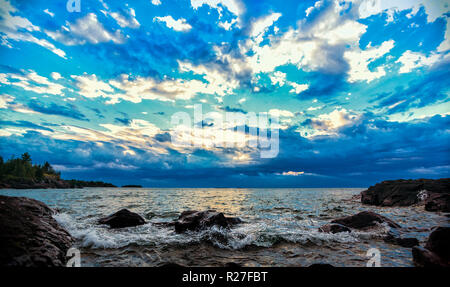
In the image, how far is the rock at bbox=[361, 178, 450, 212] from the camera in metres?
20.4

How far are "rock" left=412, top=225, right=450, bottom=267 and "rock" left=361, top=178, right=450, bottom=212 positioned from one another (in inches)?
800

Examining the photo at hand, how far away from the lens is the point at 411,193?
2652cm

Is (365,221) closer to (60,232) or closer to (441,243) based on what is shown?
(441,243)

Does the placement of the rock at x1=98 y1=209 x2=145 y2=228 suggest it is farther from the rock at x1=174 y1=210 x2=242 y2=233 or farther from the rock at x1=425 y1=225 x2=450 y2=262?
the rock at x1=425 y1=225 x2=450 y2=262

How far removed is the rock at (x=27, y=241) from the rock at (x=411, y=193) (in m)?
30.7

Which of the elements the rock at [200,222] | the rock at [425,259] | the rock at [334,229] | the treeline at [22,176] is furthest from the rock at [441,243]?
the treeline at [22,176]

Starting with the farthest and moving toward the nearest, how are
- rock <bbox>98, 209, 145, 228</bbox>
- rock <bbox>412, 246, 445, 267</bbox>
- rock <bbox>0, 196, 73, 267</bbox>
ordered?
1. rock <bbox>98, 209, 145, 228</bbox>
2. rock <bbox>412, 246, 445, 267</bbox>
3. rock <bbox>0, 196, 73, 267</bbox>

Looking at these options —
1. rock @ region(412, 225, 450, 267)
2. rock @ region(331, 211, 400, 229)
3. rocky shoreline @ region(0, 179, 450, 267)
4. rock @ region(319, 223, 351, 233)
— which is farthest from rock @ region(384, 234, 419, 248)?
rock @ region(331, 211, 400, 229)

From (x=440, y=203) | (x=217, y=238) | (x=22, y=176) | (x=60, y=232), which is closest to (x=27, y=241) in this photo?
(x=60, y=232)

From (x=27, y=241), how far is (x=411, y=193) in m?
38.3

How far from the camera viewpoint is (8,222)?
228 inches
